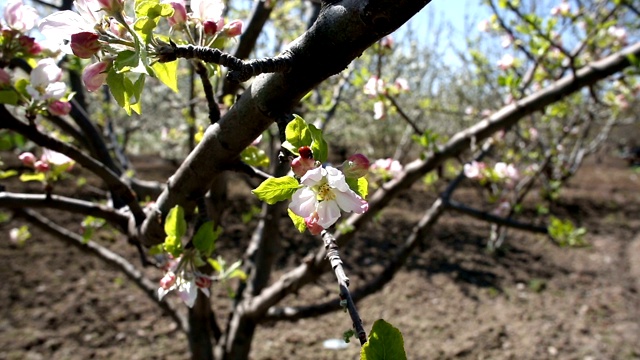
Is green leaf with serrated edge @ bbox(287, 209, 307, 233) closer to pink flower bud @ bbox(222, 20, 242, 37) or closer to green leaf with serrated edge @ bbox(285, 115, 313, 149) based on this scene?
green leaf with serrated edge @ bbox(285, 115, 313, 149)

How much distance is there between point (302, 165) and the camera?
73 centimetres

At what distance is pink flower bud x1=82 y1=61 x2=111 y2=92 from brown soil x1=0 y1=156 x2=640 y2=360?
2055mm

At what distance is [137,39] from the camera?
653 millimetres

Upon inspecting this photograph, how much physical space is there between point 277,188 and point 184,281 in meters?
0.49

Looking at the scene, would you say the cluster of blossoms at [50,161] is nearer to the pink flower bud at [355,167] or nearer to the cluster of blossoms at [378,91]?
the pink flower bud at [355,167]

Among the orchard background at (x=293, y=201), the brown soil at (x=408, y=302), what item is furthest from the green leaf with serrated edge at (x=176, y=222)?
the brown soil at (x=408, y=302)

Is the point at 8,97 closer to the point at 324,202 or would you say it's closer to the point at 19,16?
the point at 19,16

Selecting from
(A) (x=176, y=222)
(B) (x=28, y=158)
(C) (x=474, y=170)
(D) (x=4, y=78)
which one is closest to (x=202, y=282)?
(A) (x=176, y=222)

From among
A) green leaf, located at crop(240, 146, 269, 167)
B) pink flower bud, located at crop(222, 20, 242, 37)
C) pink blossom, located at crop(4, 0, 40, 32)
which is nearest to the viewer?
pink flower bud, located at crop(222, 20, 242, 37)

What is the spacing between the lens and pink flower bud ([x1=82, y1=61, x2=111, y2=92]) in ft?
2.49

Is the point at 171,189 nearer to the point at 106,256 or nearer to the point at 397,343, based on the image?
the point at 397,343

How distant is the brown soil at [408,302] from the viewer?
3859mm

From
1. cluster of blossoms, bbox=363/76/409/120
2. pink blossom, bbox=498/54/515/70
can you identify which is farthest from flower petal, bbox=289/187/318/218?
pink blossom, bbox=498/54/515/70

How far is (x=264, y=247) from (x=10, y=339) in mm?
2420
